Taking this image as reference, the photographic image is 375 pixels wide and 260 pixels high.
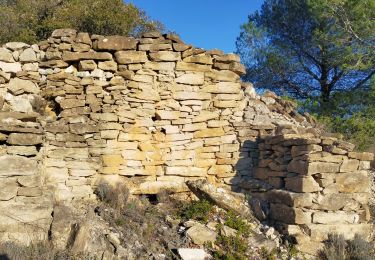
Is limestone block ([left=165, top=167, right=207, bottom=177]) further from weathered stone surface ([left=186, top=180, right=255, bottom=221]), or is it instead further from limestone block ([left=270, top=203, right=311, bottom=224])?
limestone block ([left=270, top=203, right=311, bottom=224])

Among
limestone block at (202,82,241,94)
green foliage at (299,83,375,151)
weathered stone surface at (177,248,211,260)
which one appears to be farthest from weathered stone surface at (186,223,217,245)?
green foliage at (299,83,375,151)

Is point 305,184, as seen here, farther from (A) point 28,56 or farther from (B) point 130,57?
(A) point 28,56

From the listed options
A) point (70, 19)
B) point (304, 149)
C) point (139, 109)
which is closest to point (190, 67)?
point (139, 109)

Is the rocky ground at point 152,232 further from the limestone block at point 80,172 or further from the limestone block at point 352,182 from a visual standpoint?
the limestone block at point 352,182

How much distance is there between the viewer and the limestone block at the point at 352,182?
549cm

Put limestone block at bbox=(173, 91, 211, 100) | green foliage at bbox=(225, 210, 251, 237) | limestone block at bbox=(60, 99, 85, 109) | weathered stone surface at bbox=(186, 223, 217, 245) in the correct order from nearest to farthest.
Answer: weathered stone surface at bbox=(186, 223, 217, 245), green foliage at bbox=(225, 210, 251, 237), limestone block at bbox=(60, 99, 85, 109), limestone block at bbox=(173, 91, 211, 100)

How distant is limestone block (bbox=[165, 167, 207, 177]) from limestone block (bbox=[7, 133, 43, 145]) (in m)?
2.09

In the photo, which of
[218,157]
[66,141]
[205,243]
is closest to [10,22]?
[66,141]

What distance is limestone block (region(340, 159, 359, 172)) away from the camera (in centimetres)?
548

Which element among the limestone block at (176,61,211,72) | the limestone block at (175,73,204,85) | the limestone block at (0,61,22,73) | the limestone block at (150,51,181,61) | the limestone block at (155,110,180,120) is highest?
the limestone block at (150,51,181,61)

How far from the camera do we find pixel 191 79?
20.6ft

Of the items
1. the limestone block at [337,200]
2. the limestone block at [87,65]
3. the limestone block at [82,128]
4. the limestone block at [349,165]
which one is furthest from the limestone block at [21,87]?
the limestone block at [349,165]

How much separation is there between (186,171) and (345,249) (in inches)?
97.5

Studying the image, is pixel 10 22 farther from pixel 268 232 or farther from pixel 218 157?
pixel 268 232
